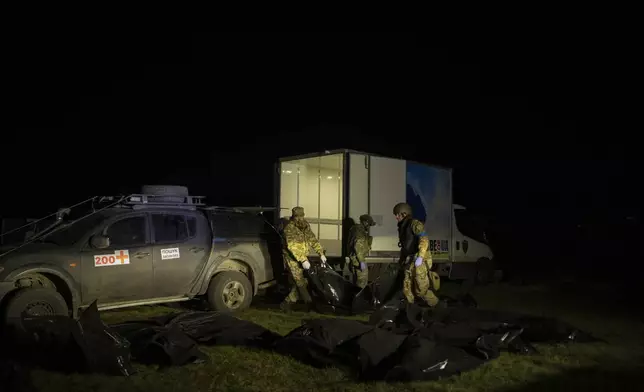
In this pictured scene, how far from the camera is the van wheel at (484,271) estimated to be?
12.9 m

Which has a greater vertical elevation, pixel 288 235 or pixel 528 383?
pixel 288 235

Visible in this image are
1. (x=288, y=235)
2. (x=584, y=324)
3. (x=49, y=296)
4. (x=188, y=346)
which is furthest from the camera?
(x=288, y=235)

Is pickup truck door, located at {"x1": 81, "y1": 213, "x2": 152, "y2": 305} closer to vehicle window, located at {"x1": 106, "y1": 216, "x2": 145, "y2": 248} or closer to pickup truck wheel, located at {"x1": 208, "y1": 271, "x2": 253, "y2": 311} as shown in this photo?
vehicle window, located at {"x1": 106, "y1": 216, "x2": 145, "y2": 248}

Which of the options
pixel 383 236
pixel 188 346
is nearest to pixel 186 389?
pixel 188 346

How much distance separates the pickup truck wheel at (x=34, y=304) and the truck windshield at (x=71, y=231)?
A: 76cm

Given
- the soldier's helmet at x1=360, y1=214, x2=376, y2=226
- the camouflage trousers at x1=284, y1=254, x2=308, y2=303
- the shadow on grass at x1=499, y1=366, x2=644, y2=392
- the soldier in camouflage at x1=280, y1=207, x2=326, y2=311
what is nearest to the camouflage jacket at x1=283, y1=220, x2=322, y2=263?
the soldier in camouflage at x1=280, y1=207, x2=326, y2=311

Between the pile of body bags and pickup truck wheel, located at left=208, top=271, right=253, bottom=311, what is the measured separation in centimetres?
175

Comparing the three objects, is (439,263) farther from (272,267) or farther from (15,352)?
(15,352)

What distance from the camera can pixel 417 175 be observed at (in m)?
11.0

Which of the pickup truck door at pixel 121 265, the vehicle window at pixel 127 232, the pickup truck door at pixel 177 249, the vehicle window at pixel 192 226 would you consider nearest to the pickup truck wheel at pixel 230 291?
the pickup truck door at pixel 177 249

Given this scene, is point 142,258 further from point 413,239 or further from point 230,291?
point 413,239

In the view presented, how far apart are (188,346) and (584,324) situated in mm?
→ 6058

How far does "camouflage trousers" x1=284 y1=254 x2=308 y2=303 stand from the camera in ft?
31.2

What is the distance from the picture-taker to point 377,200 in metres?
10.2
